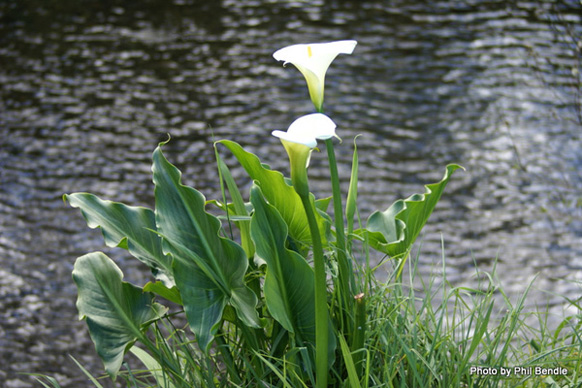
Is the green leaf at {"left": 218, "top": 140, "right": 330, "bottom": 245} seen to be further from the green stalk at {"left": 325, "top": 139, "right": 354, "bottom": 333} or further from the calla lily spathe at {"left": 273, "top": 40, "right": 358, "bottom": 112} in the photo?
the calla lily spathe at {"left": 273, "top": 40, "right": 358, "bottom": 112}

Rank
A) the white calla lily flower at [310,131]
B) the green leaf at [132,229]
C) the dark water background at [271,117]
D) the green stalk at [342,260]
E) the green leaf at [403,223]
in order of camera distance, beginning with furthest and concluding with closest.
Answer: the dark water background at [271,117] < the green leaf at [403,223] < the green leaf at [132,229] < the green stalk at [342,260] < the white calla lily flower at [310,131]

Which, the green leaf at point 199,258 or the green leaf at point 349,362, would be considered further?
the green leaf at point 199,258

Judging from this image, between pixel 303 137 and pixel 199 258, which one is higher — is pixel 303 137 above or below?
above

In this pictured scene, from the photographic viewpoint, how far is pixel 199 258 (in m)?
1.28

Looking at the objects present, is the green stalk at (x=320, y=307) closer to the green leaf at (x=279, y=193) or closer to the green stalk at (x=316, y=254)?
the green stalk at (x=316, y=254)

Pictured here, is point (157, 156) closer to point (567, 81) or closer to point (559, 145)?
point (559, 145)

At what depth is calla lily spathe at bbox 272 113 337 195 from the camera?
3.23ft

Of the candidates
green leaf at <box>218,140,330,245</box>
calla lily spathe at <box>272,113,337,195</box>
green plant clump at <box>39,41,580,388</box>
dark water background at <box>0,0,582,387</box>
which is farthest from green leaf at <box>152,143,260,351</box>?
dark water background at <box>0,0,582,387</box>

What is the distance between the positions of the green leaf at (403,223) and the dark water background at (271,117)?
643 mm

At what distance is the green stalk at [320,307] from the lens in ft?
3.74

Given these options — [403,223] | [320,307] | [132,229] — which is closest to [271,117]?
[403,223]

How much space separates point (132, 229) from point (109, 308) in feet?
0.56

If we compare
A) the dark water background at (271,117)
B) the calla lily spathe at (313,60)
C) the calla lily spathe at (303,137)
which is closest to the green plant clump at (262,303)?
the calla lily spathe at (313,60)

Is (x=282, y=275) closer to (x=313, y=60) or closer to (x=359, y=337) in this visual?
(x=359, y=337)
